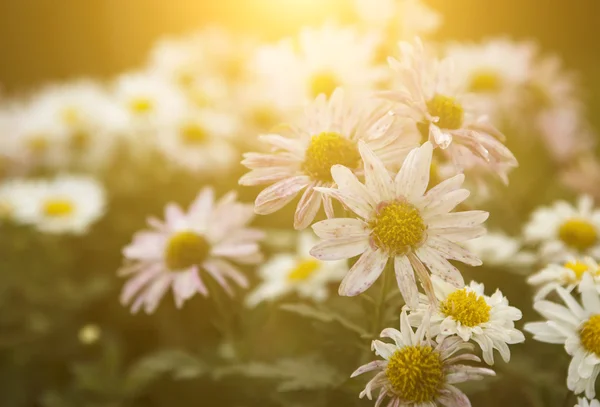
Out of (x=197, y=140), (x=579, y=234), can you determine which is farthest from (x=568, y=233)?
(x=197, y=140)

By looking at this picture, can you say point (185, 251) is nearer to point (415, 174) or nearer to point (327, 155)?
point (327, 155)

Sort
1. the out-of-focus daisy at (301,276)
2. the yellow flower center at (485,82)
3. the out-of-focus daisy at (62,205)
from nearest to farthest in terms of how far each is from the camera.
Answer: the out-of-focus daisy at (301,276) < the out-of-focus daisy at (62,205) < the yellow flower center at (485,82)

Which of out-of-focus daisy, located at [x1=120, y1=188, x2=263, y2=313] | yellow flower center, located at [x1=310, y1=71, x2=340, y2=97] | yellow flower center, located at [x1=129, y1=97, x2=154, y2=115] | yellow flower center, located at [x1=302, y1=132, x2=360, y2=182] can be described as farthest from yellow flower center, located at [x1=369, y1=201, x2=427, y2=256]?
yellow flower center, located at [x1=129, y1=97, x2=154, y2=115]

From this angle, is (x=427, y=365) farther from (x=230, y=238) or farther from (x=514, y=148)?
(x=514, y=148)

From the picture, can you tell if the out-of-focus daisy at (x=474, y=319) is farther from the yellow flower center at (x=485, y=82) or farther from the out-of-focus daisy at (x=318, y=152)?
the yellow flower center at (x=485, y=82)

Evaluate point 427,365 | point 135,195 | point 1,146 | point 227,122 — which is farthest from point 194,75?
point 427,365

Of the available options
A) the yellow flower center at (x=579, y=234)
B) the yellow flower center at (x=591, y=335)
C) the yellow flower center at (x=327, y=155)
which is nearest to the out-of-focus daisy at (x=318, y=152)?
the yellow flower center at (x=327, y=155)
